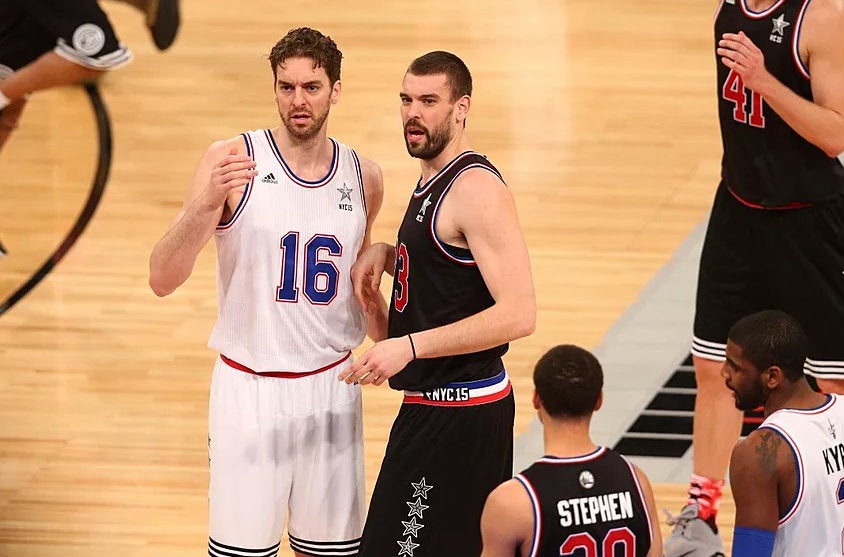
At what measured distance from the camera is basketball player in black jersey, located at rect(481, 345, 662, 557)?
3576mm

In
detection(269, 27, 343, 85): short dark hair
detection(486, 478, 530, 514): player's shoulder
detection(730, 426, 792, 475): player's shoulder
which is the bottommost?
detection(486, 478, 530, 514): player's shoulder

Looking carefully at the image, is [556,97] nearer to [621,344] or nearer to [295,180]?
[621,344]

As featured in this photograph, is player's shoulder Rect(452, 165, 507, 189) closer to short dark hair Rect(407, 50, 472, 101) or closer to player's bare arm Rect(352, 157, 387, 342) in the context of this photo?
short dark hair Rect(407, 50, 472, 101)

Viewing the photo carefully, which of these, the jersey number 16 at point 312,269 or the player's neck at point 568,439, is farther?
the jersey number 16 at point 312,269

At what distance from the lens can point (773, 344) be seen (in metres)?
4.00

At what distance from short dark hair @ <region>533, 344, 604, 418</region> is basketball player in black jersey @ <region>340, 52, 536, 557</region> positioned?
559mm

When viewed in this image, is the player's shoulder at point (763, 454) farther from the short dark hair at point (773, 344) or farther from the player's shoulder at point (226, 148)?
the player's shoulder at point (226, 148)

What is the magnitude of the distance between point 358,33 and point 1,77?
4799mm

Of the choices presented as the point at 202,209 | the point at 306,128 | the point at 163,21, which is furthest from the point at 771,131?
the point at 163,21

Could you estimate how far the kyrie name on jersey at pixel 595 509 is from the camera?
3574 mm

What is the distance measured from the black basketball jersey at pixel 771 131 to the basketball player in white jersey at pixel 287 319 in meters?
1.56

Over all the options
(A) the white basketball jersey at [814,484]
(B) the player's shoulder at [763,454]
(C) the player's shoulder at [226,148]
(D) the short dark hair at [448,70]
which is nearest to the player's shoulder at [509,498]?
(B) the player's shoulder at [763,454]

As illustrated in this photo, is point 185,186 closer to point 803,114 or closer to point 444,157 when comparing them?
point 803,114

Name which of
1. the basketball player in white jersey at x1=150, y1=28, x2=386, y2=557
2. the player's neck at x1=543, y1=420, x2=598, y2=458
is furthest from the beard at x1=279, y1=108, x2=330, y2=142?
the player's neck at x1=543, y1=420, x2=598, y2=458
